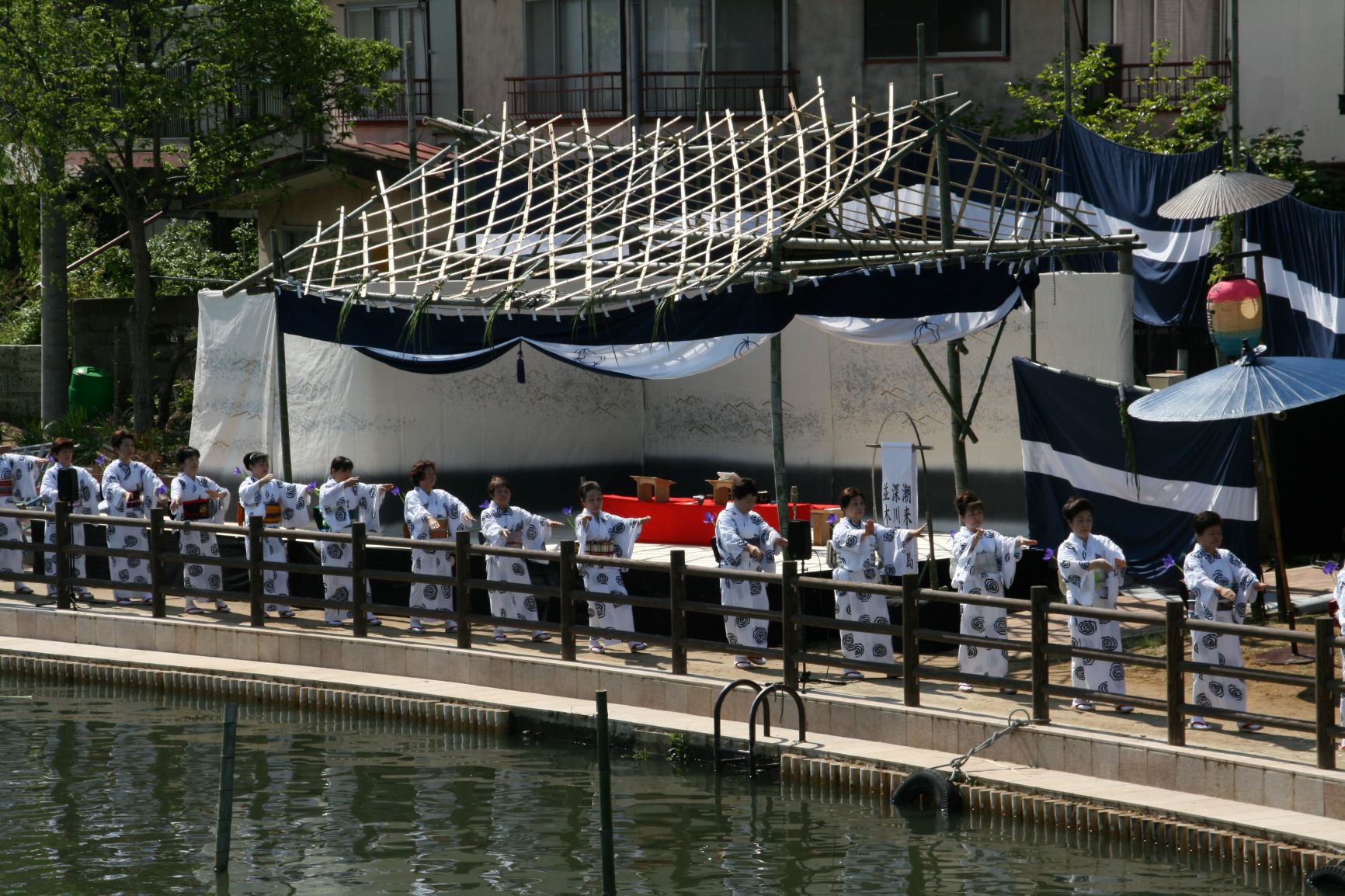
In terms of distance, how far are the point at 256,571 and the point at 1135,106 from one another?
558 inches

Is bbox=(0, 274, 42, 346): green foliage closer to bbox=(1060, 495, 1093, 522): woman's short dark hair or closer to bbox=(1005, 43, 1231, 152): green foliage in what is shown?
bbox=(1005, 43, 1231, 152): green foliage

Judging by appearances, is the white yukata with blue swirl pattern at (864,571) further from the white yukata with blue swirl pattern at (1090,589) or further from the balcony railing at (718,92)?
the balcony railing at (718,92)

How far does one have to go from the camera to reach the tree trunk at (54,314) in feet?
74.9

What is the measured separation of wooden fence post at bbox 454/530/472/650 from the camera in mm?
13242

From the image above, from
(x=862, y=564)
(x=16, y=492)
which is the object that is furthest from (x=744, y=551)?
(x=16, y=492)

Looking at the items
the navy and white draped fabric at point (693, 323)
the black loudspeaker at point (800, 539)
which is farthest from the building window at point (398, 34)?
the black loudspeaker at point (800, 539)

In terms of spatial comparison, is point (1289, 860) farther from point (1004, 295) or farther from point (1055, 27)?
point (1055, 27)

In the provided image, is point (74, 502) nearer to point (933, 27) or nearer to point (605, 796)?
point (605, 796)

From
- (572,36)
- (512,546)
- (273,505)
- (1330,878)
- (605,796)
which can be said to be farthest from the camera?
(572,36)

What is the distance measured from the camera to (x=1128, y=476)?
1427 cm

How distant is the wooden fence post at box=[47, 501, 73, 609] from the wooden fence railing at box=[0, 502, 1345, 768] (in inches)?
0.4

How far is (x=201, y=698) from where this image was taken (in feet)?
45.7

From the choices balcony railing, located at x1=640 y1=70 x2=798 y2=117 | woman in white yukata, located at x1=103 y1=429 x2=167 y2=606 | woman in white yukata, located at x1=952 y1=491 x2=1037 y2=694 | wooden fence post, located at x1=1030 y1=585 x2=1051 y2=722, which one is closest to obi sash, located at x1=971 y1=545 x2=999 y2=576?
woman in white yukata, located at x1=952 y1=491 x2=1037 y2=694

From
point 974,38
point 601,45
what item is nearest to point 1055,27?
point 974,38
